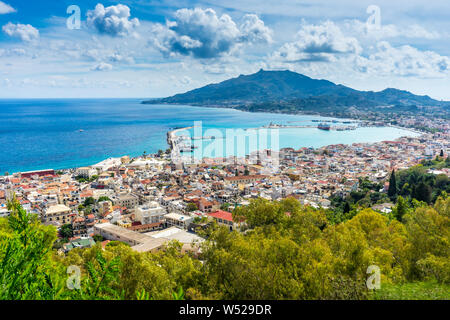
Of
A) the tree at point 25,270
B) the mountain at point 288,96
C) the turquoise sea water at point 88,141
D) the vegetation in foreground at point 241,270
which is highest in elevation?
the mountain at point 288,96

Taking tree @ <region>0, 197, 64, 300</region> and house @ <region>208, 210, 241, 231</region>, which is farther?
house @ <region>208, 210, 241, 231</region>

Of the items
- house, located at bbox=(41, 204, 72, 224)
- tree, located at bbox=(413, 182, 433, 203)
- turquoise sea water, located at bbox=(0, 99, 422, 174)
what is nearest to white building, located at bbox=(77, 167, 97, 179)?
turquoise sea water, located at bbox=(0, 99, 422, 174)

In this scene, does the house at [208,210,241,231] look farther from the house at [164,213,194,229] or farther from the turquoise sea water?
the turquoise sea water

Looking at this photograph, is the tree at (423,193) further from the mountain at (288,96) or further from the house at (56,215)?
the mountain at (288,96)

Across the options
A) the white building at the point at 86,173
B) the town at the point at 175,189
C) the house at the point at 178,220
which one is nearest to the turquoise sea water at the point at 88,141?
the white building at the point at 86,173

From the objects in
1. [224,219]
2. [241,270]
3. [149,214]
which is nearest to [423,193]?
[224,219]
